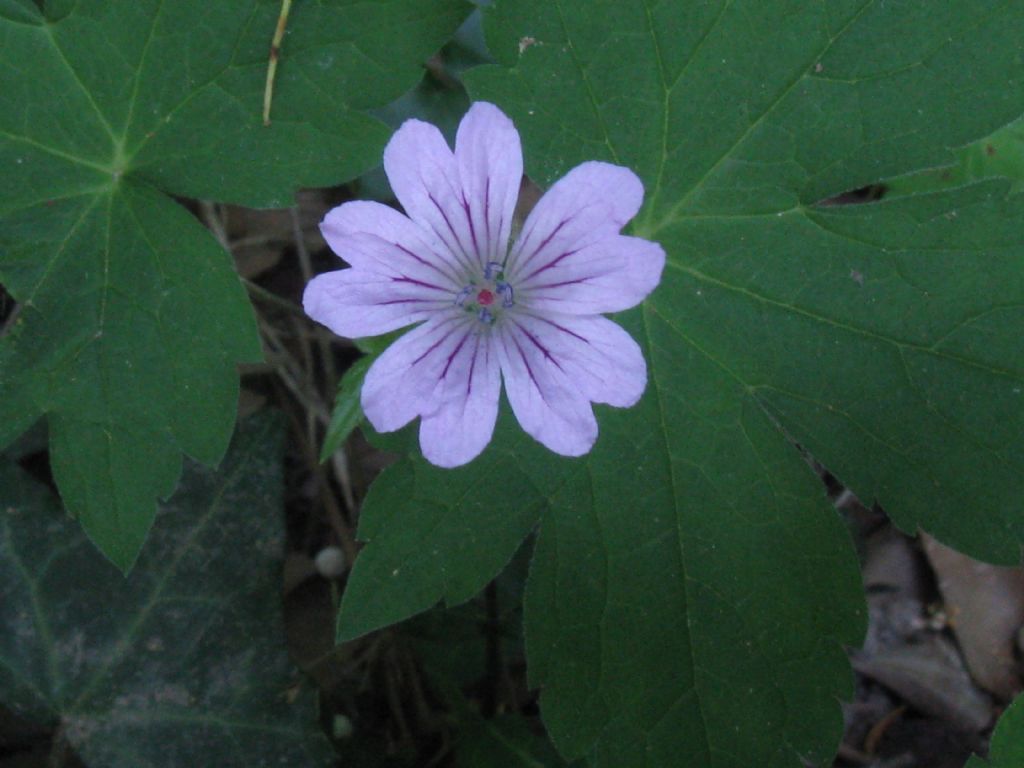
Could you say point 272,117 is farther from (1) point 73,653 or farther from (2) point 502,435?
Result: (1) point 73,653

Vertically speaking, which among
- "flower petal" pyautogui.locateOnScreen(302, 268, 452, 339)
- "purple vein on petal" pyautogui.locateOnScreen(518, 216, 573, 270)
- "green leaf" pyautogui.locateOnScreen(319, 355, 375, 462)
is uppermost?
"purple vein on petal" pyautogui.locateOnScreen(518, 216, 573, 270)

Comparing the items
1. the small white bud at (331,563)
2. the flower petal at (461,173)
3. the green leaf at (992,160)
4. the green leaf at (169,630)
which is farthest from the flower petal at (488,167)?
the green leaf at (992,160)

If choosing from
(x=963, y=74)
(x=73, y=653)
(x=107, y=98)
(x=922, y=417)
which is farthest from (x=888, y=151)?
(x=73, y=653)

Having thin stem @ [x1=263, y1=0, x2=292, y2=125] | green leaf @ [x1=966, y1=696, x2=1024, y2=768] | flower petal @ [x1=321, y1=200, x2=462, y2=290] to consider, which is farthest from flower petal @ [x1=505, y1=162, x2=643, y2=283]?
green leaf @ [x1=966, y1=696, x2=1024, y2=768]

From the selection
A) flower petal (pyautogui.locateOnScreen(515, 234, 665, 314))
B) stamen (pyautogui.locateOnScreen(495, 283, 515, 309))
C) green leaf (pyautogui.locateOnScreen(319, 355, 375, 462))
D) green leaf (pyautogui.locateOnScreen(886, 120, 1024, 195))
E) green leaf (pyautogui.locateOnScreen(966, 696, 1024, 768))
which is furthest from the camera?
green leaf (pyautogui.locateOnScreen(886, 120, 1024, 195))

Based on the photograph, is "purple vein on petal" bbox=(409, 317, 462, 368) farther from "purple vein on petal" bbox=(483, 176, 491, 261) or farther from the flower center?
"purple vein on petal" bbox=(483, 176, 491, 261)

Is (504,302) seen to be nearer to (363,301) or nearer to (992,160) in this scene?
(363,301)

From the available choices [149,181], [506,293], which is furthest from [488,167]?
[149,181]
